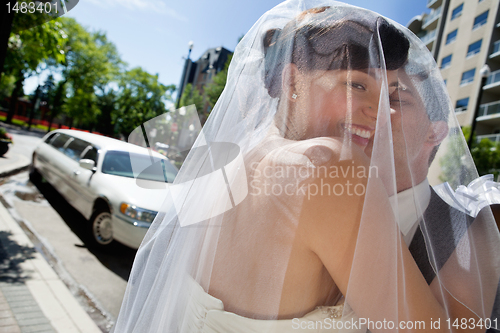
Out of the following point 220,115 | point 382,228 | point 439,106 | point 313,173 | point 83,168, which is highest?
point 439,106

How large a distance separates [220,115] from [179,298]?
0.76 meters

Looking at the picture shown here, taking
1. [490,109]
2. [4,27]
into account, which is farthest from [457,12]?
[4,27]

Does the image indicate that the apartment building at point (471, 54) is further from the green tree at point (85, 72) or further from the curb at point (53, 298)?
the green tree at point (85, 72)

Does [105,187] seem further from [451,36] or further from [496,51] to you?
[451,36]

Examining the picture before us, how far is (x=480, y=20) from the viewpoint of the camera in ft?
75.5

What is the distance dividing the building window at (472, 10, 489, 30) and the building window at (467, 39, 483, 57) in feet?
3.68

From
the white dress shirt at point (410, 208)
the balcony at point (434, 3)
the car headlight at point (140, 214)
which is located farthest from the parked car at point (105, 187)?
the balcony at point (434, 3)

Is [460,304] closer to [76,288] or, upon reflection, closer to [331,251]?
[331,251]

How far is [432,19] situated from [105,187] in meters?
32.5

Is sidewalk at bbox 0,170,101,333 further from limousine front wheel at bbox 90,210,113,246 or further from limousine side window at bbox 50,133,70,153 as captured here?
limousine side window at bbox 50,133,70,153

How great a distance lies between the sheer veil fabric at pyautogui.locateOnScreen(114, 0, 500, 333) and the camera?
2.83ft

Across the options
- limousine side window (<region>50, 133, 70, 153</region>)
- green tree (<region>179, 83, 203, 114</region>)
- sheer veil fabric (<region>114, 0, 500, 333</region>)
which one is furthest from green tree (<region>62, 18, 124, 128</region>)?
sheer veil fabric (<region>114, 0, 500, 333</region>)

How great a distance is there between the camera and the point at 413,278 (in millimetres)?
862

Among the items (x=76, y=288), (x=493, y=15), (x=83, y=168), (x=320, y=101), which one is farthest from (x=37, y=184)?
(x=493, y=15)
